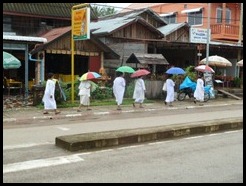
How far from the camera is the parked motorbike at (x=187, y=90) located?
20.9 m

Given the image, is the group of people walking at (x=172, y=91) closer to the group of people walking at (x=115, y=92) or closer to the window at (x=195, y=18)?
the group of people walking at (x=115, y=92)

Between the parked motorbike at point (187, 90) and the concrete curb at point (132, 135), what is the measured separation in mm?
8969

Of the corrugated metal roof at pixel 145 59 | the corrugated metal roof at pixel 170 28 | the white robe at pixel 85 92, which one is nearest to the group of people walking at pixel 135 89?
the white robe at pixel 85 92

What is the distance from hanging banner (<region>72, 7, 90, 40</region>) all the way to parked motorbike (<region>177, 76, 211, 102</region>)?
656 centimetres

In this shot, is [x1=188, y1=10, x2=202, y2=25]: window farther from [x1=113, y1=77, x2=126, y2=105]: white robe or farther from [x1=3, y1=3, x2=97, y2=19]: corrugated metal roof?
[x1=113, y1=77, x2=126, y2=105]: white robe

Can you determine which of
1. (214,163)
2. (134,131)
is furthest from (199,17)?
(214,163)

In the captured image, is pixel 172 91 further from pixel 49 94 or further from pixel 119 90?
pixel 49 94

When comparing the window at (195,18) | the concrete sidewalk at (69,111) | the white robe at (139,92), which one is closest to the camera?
the concrete sidewalk at (69,111)

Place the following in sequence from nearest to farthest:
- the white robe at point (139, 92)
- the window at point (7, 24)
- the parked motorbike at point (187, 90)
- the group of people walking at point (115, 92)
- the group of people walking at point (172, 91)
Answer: the group of people walking at point (115, 92)
the white robe at point (139, 92)
the group of people walking at point (172, 91)
the parked motorbike at point (187, 90)
the window at point (7, 24)

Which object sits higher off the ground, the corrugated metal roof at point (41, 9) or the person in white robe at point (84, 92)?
the corrugated metal roof at point (41, 9)

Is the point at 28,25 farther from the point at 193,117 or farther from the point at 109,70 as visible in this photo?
the point at 193,117

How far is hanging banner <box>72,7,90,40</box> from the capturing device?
55.6ft

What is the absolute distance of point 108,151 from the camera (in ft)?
27.6

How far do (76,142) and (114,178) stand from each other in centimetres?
227
